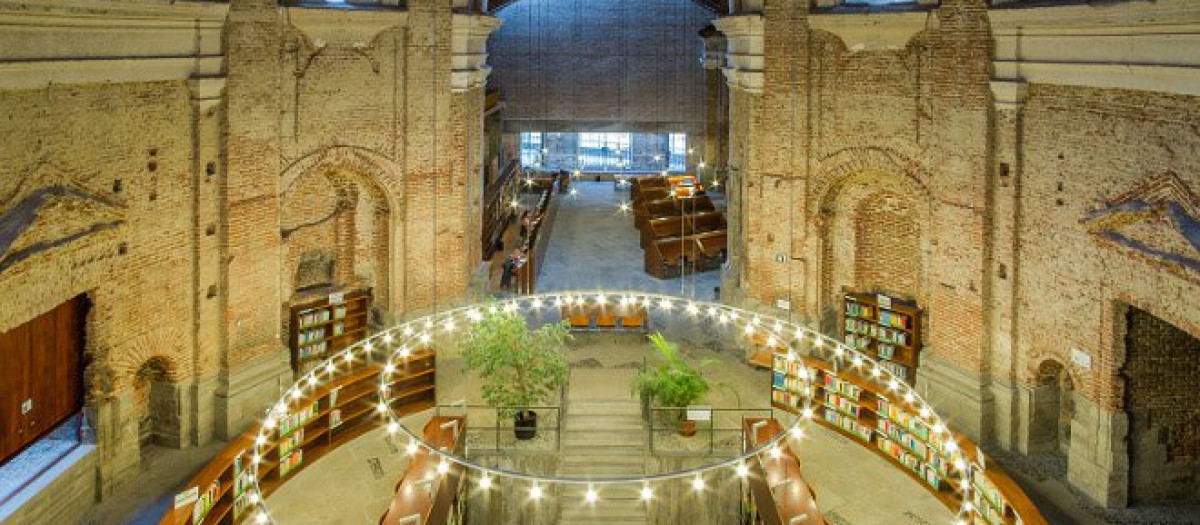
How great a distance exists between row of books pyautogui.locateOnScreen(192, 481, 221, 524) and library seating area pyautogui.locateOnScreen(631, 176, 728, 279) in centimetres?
1213

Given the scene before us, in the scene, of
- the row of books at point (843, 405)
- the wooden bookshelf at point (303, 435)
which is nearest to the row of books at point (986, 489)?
the row of books at point (843, 405)

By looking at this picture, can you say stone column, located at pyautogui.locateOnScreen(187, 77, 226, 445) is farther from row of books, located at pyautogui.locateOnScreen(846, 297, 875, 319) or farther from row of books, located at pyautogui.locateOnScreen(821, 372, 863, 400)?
row of books, located at pyautogui.locateOnScreen(846, 297, 875, 319)

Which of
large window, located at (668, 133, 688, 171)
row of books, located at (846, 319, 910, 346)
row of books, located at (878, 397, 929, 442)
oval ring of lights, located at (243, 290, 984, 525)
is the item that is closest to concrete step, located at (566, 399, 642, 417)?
oval ring of lights, located at (243, 290, 984, 525)

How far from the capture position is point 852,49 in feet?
51.9

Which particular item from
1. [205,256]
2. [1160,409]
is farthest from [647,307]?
[1160,409]

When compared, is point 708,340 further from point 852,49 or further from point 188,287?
point 188,287

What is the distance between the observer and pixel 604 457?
14430 mm

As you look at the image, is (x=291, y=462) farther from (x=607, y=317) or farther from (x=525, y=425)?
(x=607, y=317)

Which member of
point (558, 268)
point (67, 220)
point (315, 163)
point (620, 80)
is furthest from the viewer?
point (620, 80)

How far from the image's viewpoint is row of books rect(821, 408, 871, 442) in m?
14.8

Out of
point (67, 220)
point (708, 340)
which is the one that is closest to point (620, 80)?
point (708, 340)

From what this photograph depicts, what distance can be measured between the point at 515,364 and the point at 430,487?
2.66 meters

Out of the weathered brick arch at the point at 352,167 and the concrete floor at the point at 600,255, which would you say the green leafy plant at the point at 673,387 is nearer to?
the weathered brick arch at the point at 352,167

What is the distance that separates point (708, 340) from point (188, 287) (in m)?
8.73
